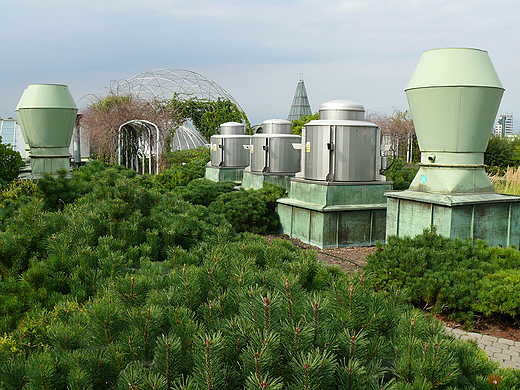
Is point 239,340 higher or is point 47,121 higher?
→ point 47,121

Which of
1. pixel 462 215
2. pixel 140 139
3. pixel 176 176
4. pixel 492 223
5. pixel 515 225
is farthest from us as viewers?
pixel 140 139

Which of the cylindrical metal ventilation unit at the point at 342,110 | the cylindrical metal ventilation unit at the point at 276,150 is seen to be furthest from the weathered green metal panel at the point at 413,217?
the cylindrical metal ventilation unit at the point at 276,150

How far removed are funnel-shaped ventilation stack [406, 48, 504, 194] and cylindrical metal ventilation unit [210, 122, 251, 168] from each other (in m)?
8.83

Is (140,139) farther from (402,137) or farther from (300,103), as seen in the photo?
(300,103)

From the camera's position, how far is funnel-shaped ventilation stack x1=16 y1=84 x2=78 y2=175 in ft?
36.8

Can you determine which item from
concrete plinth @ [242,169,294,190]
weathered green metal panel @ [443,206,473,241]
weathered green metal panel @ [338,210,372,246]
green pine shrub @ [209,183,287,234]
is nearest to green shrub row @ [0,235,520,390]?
weathered green metal panel @ [443,206,473,241]

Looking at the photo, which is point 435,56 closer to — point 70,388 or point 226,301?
point 226,301

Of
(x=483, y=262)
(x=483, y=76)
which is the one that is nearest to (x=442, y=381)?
(x=483, y=262)

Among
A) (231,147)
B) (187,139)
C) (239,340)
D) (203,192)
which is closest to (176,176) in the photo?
(231,147)

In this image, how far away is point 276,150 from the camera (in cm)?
1318

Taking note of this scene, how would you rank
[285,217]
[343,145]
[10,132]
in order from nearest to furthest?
[343,145] → [285,217] → [10,132]

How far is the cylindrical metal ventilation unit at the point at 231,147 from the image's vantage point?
16031mm

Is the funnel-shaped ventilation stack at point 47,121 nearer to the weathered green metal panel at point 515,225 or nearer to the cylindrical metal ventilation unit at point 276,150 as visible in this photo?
the cylindrical metal ventilation unit at point 276,150

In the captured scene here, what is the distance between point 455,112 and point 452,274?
9.96ft
